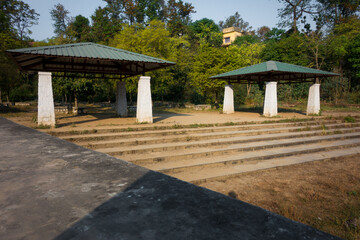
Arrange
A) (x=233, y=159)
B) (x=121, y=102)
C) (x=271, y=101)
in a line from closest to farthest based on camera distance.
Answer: (x=233, y=159)
(x=271, y=101)
(x=121, y=102)

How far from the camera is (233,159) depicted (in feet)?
21.1

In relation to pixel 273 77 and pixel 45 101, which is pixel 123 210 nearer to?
pixel 45 101

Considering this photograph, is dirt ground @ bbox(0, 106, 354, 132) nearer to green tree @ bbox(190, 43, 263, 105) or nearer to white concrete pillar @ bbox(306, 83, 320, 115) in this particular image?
white concrete pillar @ bbox(306, 83, 320, 115)

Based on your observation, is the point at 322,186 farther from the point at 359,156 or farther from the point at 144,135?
the point at 144,135

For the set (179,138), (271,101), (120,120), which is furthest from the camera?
(271,101)

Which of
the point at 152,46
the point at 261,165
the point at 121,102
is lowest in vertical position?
the point at 261,165

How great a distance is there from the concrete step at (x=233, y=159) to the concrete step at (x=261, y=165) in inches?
6.5

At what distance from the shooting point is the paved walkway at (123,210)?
1477mm

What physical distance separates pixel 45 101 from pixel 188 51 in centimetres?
2533

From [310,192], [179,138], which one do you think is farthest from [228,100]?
[310,192]

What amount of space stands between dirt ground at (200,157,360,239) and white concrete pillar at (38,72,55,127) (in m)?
7.88

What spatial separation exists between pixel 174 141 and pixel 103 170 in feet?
17.1

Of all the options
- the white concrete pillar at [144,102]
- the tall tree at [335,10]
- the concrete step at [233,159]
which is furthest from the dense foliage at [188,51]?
the concrete step at [233,159]

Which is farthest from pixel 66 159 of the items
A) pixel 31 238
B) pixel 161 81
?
pixel 161 81
